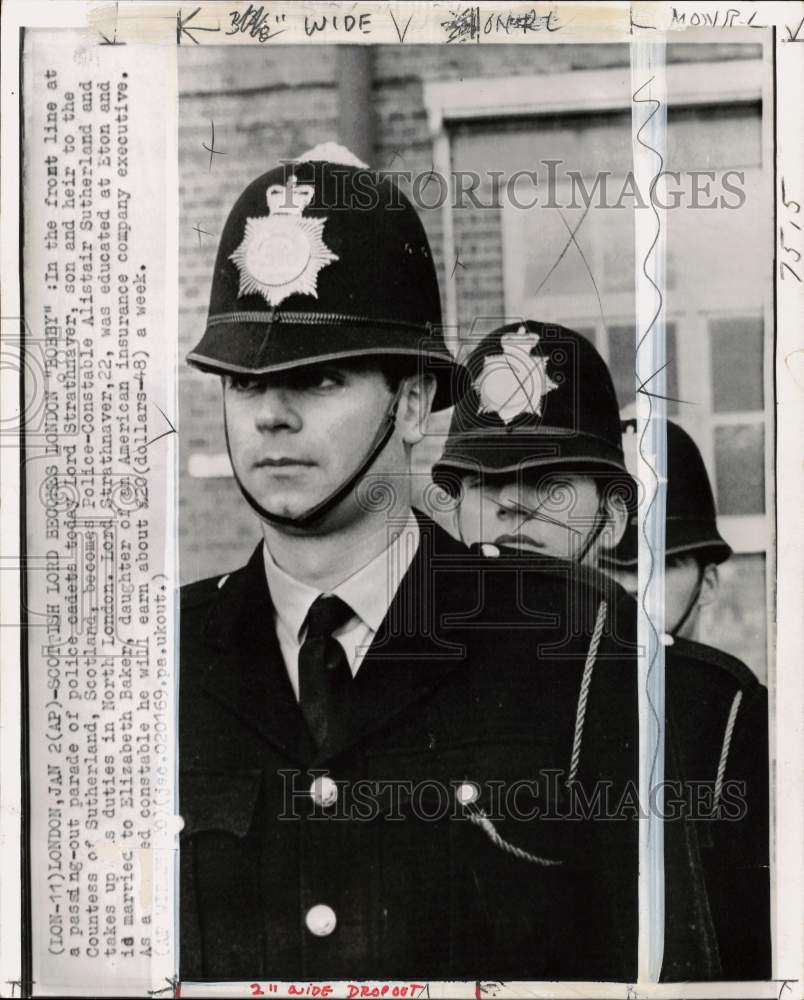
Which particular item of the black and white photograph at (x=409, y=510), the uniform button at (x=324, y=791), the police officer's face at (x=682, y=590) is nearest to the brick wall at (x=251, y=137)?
the black and white photograph at (x=409, y=510)

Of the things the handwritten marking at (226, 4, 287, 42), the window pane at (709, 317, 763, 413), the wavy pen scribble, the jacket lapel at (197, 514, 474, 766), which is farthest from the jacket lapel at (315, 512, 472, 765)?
the handwritten marking at (226, 4, 287, 42)

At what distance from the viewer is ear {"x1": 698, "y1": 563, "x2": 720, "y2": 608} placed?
185cm


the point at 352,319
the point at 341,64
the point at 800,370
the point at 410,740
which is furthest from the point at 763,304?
the point at 410,740

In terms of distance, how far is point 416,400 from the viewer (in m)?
1.82

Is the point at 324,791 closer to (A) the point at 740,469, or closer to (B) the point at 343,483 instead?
(B) the point at 343,483

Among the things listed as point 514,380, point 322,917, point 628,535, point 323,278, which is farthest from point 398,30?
point 322,917

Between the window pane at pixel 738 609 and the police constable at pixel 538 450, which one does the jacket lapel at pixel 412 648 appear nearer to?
the police constable at pixel 538 450

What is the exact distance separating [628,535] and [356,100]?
1002 millimetres

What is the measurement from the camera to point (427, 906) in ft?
5.98

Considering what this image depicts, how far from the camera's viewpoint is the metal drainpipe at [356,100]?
183cm

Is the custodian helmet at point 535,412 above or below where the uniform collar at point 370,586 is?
above

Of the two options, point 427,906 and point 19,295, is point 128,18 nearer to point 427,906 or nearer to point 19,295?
point 19,295

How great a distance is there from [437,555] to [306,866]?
0.66 metres

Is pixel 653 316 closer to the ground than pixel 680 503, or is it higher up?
higher up
